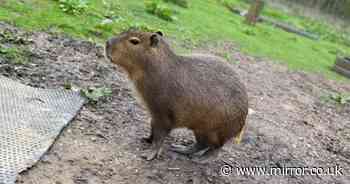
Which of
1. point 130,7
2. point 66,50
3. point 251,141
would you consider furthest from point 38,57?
point 130,7

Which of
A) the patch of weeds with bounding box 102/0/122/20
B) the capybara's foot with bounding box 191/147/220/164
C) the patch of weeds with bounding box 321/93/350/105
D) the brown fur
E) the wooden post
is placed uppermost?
the brown fur

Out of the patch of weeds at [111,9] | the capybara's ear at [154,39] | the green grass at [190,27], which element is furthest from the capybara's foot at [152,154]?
the patch of weeds at [111,9]

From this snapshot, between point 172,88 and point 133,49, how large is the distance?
1.14ft

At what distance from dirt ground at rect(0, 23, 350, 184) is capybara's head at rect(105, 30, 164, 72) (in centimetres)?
53

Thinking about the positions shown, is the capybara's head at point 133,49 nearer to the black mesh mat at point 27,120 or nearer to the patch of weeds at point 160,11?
the black mesh mat at point 27,120

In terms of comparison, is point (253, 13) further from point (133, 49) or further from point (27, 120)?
point (27, 120)

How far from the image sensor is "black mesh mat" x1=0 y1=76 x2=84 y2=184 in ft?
9.44

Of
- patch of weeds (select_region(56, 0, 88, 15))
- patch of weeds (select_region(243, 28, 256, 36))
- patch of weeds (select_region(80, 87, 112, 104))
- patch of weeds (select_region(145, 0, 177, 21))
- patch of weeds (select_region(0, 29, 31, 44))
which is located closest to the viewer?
patch of weeds (select_region(80, 87, 112, 104))

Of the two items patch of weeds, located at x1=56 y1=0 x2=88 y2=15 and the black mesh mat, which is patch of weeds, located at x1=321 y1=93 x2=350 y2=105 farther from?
the black mesh mat

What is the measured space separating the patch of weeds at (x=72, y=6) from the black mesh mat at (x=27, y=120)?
2552 mm

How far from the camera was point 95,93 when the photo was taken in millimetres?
4066

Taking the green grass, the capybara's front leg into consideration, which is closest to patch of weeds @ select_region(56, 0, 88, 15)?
the green grass

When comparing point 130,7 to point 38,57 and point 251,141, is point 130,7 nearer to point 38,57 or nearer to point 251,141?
point 38,57

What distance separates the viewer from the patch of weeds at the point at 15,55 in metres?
4.23
